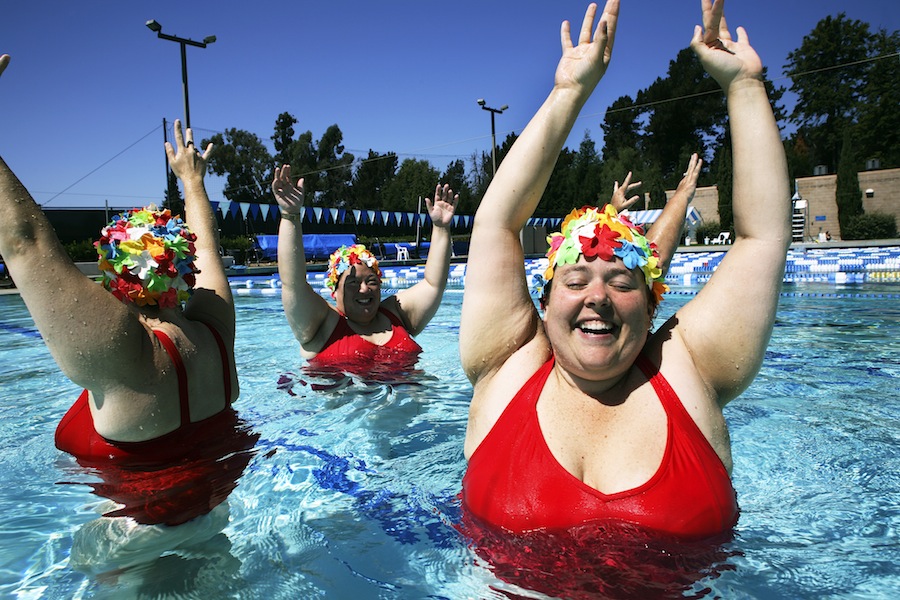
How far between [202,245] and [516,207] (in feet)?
5.38

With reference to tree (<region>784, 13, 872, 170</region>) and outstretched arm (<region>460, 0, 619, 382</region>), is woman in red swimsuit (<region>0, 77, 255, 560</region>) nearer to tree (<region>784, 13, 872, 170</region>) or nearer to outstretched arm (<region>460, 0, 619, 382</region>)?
outstretched arm (<region>460, 0, 619, 382</region>)

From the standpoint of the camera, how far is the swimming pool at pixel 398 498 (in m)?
2.25

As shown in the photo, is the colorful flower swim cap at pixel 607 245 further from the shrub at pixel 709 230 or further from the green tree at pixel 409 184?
the green tree at pixel 409 184

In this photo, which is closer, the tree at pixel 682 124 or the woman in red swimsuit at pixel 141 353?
the woman in red swimsuit at pixel 141 353

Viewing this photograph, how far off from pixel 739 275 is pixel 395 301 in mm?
3716

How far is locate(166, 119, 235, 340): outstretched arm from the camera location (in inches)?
111

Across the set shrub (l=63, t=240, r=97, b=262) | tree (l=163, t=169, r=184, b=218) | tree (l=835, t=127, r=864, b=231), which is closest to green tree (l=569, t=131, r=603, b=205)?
tree (l=835, t=127, r=864, b=231)

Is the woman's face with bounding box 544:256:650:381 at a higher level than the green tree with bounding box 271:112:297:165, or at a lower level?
lower

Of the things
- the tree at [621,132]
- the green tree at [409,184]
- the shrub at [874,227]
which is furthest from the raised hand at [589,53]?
the tree at [621,132]

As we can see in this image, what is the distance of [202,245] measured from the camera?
10.0ft

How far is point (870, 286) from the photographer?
40.2 feet

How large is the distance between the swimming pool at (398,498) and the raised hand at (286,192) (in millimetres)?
1433

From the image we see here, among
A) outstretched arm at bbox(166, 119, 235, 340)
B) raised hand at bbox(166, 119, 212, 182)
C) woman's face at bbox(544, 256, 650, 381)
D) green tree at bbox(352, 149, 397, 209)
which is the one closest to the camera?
woman's face at bbox(544, 256, 650, 381)

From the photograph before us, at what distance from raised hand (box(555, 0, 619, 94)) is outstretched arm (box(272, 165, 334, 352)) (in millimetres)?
2246
